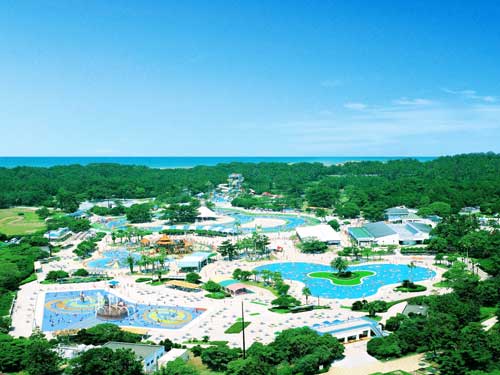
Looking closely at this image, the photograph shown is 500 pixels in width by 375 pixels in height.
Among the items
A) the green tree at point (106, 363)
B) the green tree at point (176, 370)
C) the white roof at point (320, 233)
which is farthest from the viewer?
the white roof at point (320, 233)

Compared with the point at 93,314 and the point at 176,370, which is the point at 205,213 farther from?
the point at 176,370

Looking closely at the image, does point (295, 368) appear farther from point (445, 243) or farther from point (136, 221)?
point (136, 221)

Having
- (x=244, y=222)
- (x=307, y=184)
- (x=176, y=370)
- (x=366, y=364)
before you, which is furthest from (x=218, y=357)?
(x=307, y=184)

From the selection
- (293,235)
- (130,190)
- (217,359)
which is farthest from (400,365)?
(130,190)

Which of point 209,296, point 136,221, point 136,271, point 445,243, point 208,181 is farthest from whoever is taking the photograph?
point 208,181

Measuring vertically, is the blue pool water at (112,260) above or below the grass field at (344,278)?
below

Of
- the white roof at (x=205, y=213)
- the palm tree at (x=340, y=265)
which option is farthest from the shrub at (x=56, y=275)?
the white roof at (x=205, y=213)

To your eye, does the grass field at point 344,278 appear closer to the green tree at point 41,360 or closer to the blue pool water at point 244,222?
the blue pool water at point 244,222
